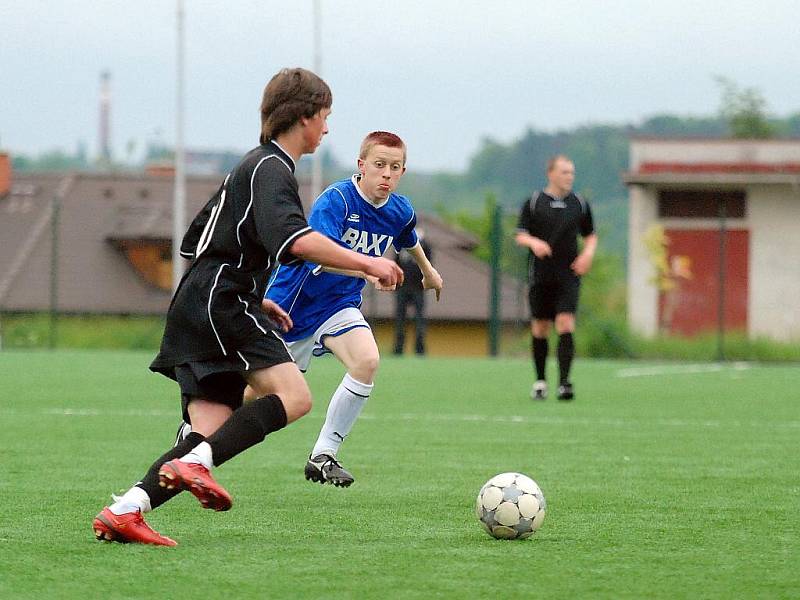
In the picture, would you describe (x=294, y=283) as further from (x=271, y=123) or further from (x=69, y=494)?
(x=271, y=123)

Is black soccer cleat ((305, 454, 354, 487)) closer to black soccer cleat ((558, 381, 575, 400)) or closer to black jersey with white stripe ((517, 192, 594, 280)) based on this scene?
black soccer cleat ((558, 381, 575, 400))

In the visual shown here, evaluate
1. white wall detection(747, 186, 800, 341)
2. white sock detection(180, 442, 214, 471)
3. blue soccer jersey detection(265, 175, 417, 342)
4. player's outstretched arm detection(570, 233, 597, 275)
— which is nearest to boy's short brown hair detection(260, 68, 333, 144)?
white sock detection(180, 442, 214, 471)

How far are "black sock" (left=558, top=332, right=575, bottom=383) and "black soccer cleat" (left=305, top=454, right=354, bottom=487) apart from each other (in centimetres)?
601

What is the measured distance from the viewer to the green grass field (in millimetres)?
4469

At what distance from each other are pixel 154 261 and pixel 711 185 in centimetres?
1888

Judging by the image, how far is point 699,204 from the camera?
3800 cm

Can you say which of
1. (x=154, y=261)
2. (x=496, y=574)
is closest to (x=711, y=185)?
(x=154, y=261)

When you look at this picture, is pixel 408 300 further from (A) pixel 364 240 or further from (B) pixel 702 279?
(A) pixel 364 240

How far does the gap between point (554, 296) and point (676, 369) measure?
7.59 metres

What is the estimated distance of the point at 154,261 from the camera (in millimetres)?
47938

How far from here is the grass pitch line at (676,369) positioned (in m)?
18.3

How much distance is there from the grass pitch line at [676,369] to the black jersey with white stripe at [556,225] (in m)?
5.19

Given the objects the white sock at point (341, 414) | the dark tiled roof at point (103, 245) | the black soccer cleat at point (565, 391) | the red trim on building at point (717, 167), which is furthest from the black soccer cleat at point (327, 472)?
the red trim on building at point (717, 167)

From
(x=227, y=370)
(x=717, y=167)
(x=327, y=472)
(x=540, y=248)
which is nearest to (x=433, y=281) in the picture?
(x=327, y=472)
